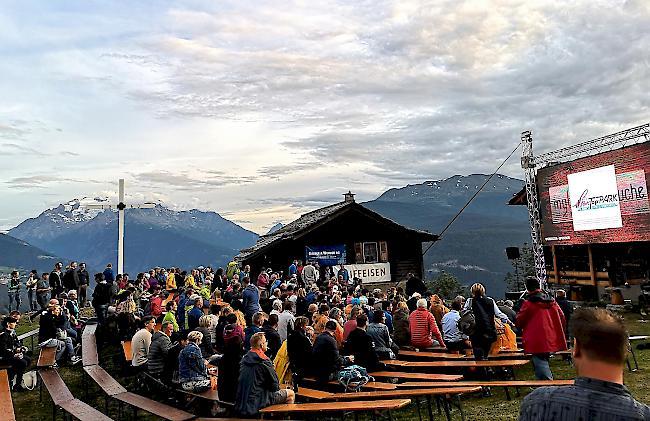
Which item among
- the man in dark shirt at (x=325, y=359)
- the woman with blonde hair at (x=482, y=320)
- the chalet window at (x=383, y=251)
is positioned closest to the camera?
the man in dark shirt at (x=325, y=359)

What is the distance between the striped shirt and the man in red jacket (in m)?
5.23

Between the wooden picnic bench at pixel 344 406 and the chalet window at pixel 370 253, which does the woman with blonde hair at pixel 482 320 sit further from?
the chalet window at pixel 370 253

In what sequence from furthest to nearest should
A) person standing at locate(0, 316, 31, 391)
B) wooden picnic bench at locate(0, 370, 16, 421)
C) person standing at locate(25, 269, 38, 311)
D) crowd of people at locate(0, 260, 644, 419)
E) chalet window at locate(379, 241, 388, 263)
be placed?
1. chalet window at locate(379, 241, 388, 263)
2. person standing at locate(25, 269, 38, 311)
3. person standing at locate(0, 316, 31, 391)
4. crowd of people at locate(0, 260, 644, 419)
5. wooden picnic bench at locate(0, 370, 16, 421)

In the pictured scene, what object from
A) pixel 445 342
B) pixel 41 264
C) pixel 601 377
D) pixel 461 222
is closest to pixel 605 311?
pixel 601 377

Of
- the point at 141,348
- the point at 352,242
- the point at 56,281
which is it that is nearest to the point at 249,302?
the point at 141,348

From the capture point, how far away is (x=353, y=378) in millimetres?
7289

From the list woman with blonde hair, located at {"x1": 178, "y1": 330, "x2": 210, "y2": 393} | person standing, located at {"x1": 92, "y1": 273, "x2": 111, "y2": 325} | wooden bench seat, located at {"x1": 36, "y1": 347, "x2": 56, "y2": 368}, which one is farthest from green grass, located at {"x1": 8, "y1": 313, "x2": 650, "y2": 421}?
person standing, located at {"x1": 92, "y1": 273, "x2": 111, "y2": 325}

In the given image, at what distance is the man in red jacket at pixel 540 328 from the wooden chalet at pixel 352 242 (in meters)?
16.0

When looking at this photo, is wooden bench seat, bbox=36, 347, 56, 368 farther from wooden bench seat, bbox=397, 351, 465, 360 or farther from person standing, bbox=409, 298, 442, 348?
person standing, bbox=409, 298, 442, 348

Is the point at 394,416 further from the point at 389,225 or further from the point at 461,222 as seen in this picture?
the point at 461,222

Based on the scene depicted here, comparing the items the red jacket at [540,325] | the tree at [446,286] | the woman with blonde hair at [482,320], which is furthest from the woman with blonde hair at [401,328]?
the tree at [446,286]

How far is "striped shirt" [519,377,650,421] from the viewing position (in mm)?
2066

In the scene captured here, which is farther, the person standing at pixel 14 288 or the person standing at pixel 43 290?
the person standing at pixel 14 288

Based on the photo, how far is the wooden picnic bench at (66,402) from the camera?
6.16 m
